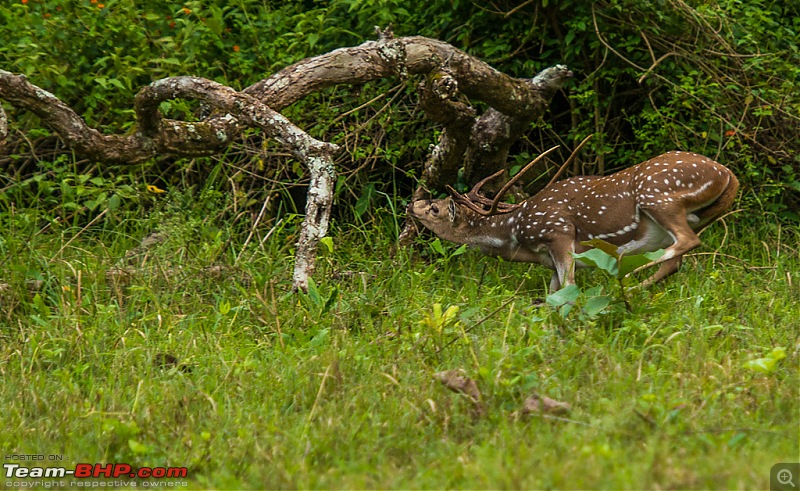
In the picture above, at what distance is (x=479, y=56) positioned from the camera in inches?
325

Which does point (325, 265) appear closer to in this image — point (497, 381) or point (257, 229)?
point (257, 229)

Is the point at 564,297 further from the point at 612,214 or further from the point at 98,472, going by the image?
the point at 98,472

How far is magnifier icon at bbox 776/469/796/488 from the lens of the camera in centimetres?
353

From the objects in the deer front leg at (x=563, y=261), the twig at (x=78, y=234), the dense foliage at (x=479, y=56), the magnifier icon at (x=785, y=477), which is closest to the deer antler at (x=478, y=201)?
the deer front leg at (x=563, y=261)

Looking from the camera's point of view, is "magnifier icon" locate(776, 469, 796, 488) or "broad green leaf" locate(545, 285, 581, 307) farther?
"broad green leaf" locate(545, 285, 581, 307)

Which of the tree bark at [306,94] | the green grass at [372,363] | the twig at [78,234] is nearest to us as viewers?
the green grass at [372,363]

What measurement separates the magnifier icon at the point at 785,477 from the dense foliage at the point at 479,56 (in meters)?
4.64

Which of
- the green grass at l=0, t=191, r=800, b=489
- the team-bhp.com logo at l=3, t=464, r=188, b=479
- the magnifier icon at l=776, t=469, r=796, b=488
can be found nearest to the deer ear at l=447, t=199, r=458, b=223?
the green grass at l=0, t=191, r=800, b=489

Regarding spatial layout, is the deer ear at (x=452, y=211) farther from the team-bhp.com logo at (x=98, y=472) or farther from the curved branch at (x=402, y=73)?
the team-bhp.com logo at (x=98, y=472)

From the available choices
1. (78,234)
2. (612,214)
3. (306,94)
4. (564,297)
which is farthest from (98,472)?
(612,214)

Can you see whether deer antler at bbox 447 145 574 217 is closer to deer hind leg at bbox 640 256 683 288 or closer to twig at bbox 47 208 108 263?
deer hind leg at bbox 640 256 683 288

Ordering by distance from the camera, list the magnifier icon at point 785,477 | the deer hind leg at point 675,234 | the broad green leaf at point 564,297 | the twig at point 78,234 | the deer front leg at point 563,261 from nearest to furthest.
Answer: the magnifier icon at point 785,477, the broad green leaf at point 564,297, the deer hind leg at point 675,234, the deer front leg at point 563,261, the twig at point 78,234

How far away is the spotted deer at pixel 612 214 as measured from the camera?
6629 millimetres

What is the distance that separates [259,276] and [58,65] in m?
2.88
